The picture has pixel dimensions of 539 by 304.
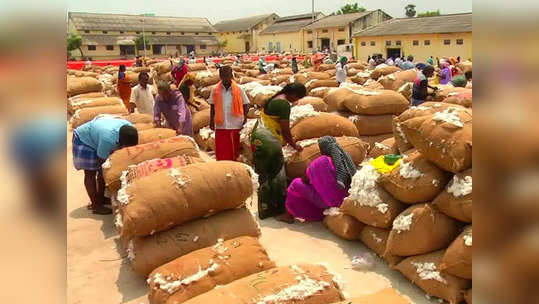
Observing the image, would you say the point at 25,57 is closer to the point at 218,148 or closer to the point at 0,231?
the point at 0,231

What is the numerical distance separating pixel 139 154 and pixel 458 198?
8.89ft

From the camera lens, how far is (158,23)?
50531 millimetres

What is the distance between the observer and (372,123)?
21.4 ft

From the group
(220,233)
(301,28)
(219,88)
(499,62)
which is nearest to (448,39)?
(301,28)

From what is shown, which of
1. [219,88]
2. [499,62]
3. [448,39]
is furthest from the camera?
[448,39]

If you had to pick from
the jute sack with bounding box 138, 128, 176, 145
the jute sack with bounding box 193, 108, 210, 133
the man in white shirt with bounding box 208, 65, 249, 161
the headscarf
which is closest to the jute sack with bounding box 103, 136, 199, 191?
the jute sack with bounding box 138, 128, 176, 145

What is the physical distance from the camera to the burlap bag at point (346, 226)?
3.86 metres

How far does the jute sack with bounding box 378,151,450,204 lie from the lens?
321 centimetres

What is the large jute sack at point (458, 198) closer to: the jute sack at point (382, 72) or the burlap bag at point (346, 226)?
the burlap bag at point (346, 226)

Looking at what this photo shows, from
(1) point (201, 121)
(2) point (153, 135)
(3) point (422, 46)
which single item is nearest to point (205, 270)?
(2) point (153, 135)

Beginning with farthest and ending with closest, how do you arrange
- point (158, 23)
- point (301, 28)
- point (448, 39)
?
point (158, 23)
point (301, 28)
point (448, 39)

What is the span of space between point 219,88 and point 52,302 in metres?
4.85

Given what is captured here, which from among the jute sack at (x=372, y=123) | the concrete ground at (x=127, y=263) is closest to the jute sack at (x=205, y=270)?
the concrete ground at (x=127, y=263)

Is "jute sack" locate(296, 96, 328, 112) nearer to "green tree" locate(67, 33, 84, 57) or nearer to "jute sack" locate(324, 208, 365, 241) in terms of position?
"jute sack" locate(324, 208, 365, 241)
